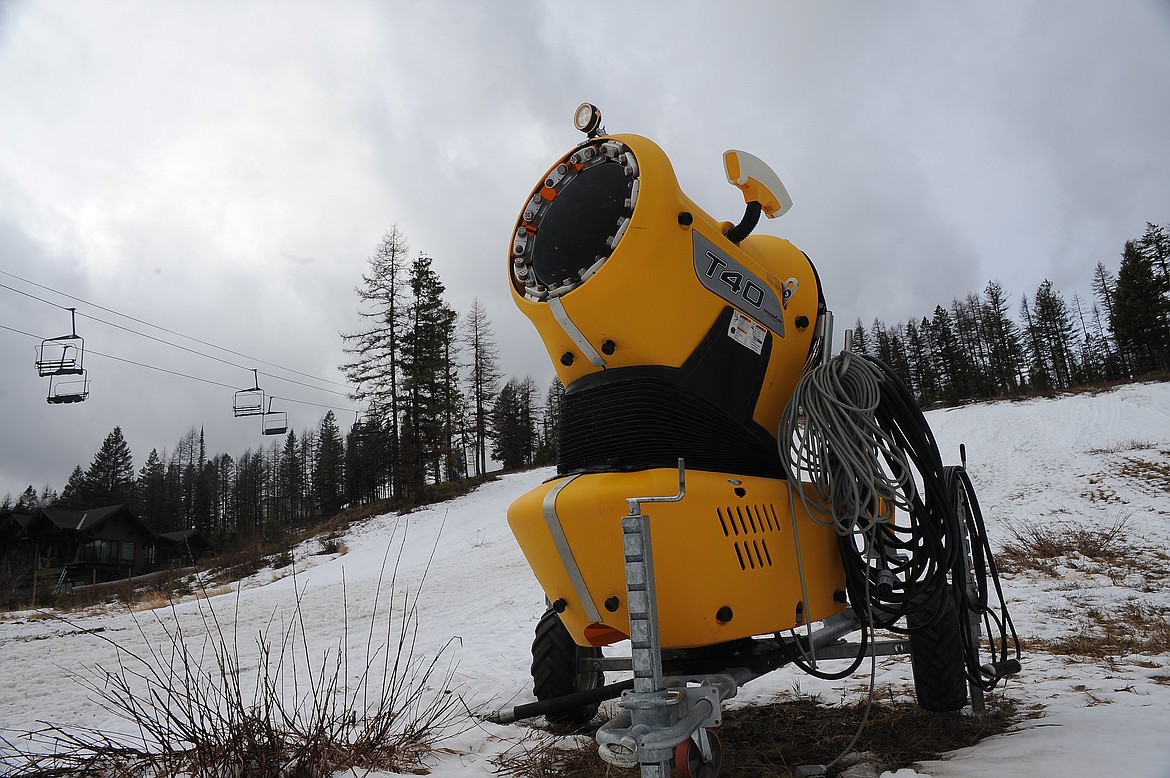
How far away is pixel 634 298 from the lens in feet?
6.77

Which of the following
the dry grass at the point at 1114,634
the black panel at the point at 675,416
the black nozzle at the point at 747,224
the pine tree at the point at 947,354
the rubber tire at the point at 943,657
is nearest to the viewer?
the black panel at the point at 675,416

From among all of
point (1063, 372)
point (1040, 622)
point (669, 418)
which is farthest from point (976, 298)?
point (669, 418)

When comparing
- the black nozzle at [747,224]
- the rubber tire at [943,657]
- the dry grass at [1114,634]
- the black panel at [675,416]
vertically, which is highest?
the black nozzle at [747,224]

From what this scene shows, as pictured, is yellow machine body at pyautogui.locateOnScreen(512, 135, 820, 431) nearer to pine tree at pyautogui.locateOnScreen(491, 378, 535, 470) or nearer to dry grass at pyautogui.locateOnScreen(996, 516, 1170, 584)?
dry grass at pyautogui.locateOnScreen(996, 516, 1170, 584)

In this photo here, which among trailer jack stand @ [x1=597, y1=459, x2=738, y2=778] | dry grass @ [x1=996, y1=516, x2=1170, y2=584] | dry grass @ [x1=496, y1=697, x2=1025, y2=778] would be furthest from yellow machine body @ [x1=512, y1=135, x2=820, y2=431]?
dry grass @ [x1=996, y1=516, x2=1170, y2=584]

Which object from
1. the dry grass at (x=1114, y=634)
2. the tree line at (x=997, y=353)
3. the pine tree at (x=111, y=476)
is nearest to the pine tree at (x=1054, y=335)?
the tree line at (x=997, y=353)

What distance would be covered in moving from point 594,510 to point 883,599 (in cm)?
130

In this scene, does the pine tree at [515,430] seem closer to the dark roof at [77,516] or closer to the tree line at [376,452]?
the tree line at [376,452]

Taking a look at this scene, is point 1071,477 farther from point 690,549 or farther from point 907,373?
point 907,373

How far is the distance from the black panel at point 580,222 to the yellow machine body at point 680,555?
772 mm

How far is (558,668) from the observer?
2777 mm

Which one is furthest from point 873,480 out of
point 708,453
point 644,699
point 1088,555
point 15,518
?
point 15,518

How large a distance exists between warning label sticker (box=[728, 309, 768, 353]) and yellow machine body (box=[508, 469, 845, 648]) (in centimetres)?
50

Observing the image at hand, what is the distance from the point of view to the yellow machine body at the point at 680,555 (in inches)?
73.7
